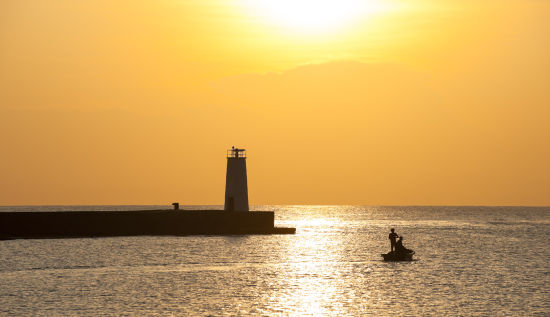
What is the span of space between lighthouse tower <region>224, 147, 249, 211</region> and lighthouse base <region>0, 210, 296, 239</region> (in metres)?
1.09

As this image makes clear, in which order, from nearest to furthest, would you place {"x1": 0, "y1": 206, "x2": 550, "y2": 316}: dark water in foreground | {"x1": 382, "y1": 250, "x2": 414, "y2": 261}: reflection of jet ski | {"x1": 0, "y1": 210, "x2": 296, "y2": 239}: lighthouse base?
A: {"x1": 0, "y1": 206, "x2": 550, "y2": 316}: dark water in foreground → {"x1": 382, "y1": 250, "x2": 414, "y2": 261}: reflection of jet ski → {"x1": 0, "y1": 210, "x2": 296, "y2": 239}: lighthouse base

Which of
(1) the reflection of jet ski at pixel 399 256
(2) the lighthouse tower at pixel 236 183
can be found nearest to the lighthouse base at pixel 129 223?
(2) the lighthouse tower at pixel 236 183

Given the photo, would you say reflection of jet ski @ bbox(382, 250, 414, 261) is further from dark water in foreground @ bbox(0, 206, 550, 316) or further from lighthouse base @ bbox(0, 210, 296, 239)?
lighthouse base @ bbox(0, 210, 296, 239)

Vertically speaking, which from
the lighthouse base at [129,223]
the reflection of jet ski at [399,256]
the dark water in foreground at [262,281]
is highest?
the lighthouse base at [129,223]

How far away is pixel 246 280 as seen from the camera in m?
47.6

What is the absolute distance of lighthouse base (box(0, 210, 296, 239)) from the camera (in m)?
73.9

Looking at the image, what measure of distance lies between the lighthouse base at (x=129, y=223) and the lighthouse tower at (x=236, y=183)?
1092mm

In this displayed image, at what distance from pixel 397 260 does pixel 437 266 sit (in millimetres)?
3021

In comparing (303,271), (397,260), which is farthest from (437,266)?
(303,271)

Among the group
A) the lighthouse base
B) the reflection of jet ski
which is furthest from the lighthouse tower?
the reflection of jet ski

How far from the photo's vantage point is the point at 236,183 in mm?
76812

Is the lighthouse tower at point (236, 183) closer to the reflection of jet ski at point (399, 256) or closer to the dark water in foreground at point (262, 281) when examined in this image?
the dark water in foreground at point (262, 281)

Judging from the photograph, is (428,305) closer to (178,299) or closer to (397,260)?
(178,299)

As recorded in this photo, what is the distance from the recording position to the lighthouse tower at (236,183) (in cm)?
7638
